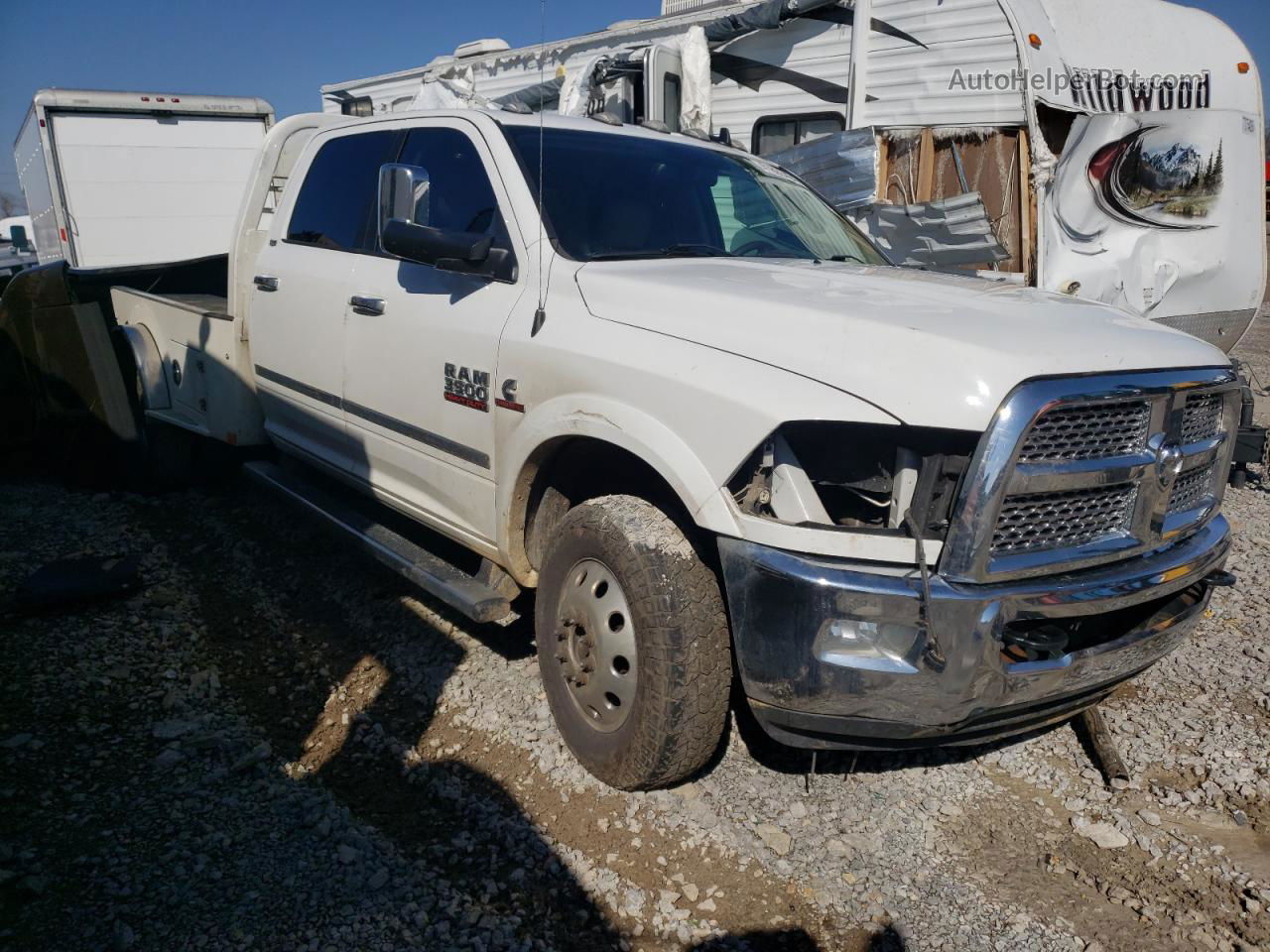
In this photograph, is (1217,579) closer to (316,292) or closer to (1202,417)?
(1202,417)

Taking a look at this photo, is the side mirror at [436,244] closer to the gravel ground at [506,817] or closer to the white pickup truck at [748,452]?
the white pickup truck at [748,452]

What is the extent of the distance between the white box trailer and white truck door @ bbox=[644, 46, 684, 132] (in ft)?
18.1

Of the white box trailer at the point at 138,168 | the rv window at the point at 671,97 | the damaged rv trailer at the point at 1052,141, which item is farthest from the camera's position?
the white box trailer at the point at 138,168

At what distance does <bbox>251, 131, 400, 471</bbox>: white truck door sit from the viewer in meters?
4.20

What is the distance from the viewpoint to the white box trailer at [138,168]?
10.3 m

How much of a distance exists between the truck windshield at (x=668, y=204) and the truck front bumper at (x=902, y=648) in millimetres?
1480

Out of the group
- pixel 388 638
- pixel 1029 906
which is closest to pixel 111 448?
pixel 388 638

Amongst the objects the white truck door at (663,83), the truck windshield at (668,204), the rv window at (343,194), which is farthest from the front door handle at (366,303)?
the white truck door at (663,83)

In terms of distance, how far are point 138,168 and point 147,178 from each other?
0.47 feet

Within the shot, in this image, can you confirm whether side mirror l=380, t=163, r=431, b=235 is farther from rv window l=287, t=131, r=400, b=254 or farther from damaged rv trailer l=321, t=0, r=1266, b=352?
damaged rv trailer l=321, t=0, r=1266, b=352

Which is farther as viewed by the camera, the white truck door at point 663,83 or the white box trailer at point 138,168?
the white box trailer at point 138,168

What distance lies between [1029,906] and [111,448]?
5.93 meters

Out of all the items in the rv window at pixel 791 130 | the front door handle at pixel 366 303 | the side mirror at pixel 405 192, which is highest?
the rv window at pixel 791 130

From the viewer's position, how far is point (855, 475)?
2.45m
